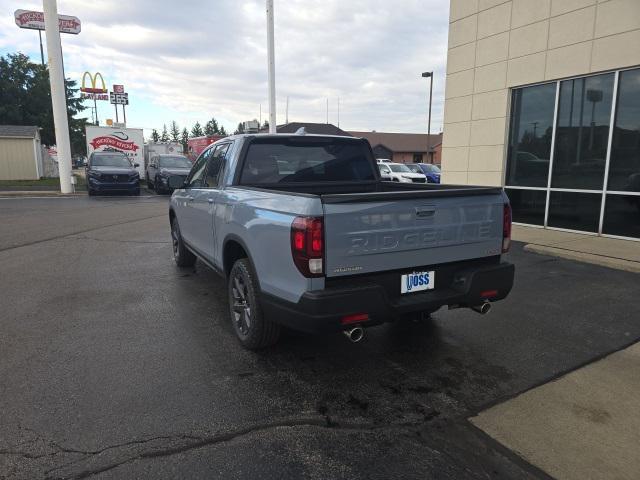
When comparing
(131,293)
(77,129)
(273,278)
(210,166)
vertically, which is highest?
(77,129)

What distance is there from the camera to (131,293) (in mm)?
5867

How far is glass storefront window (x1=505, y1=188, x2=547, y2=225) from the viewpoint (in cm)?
1047

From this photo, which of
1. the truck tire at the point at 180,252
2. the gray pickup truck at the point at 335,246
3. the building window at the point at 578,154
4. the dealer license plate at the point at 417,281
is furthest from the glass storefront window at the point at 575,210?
the truck tire at the point at 180,252

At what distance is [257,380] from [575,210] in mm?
8705

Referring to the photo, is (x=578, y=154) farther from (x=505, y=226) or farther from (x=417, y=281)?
(x=417, y=281)

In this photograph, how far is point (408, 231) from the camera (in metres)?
3.38

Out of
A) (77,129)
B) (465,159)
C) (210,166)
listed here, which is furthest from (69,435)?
(77,129)

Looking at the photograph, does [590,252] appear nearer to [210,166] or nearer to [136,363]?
[210,166]

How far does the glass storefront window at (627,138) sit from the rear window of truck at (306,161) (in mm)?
6244

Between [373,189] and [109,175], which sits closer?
[373,189]

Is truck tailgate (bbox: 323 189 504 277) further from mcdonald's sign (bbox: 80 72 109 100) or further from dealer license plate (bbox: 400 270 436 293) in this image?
mcdonald's sign (bbox: 80 72 109 100)

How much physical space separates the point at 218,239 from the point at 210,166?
1173 mm

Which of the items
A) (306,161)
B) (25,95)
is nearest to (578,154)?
(306,161)

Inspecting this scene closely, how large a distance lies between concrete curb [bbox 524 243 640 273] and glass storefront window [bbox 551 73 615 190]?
2274 mm
